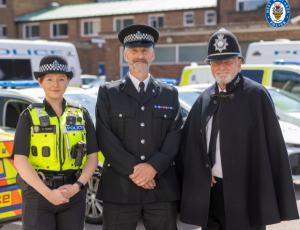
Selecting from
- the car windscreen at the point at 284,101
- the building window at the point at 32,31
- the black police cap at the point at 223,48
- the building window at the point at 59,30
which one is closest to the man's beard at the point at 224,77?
the black police cap at the point at 223,48

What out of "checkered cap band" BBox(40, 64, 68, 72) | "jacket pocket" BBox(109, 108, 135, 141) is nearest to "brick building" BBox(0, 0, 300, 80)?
"jacket pocket" BBox(109, 108, 135, 141)

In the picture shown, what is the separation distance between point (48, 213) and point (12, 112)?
123 inches

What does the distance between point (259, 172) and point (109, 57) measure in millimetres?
24062

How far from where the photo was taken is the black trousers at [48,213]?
2.64 metres

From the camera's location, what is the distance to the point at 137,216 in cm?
290

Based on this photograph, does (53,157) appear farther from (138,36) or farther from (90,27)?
(90,27)

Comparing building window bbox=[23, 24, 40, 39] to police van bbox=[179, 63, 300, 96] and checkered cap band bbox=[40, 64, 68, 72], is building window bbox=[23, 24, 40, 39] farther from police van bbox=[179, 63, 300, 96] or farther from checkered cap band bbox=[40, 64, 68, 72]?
checkered cap band bbox=[40, 64, 68, 72]

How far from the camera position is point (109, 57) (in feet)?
86.3

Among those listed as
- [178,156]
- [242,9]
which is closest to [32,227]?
[178,156]

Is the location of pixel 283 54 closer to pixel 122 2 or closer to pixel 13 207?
pixel 13 207

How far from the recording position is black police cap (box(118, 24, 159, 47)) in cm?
296

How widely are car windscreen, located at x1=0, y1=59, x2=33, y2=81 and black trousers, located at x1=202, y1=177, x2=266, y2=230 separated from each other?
7484mm

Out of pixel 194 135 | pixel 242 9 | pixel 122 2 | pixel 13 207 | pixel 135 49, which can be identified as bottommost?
pixel 13 207

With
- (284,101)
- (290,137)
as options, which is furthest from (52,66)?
(284,101)
